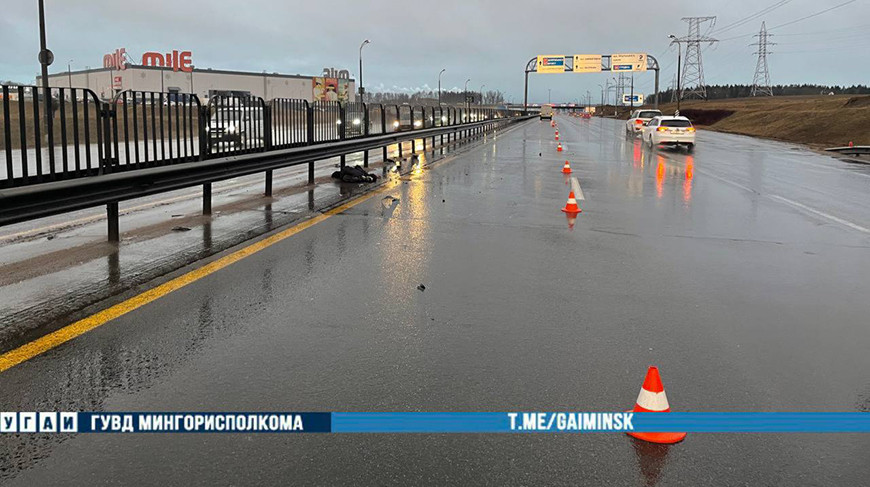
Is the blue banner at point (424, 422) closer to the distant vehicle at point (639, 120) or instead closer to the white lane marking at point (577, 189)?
the white lane marking at point (577, 189)

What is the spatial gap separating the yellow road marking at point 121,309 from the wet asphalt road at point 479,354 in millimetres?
119

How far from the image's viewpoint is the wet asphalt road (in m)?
3.13

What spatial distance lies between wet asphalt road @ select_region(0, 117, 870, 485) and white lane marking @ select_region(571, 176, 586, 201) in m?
3.65

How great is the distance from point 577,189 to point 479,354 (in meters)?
10.7

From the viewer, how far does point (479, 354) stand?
4.57 metres

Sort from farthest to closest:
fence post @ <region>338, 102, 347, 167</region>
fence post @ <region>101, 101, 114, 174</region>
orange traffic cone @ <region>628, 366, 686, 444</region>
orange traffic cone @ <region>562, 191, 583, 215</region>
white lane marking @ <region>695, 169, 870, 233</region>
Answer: fence post @ <region>338, 102, 347, 167</region> → orange traffic cone @ <region>562, 191, 583, 215</region> → white lane marking @ <region>695, 169, 870, 233</region> → fence post @ <region>101, 101, 114, 174</region> → orange traffic cone @ <region>628, 366, 686, 444</region>

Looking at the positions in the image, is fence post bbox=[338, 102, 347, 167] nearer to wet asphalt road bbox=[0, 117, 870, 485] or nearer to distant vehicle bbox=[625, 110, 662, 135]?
wet asphalt road bbox=[0, 117, 870, 485]

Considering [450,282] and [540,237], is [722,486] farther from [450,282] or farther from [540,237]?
[540,237]

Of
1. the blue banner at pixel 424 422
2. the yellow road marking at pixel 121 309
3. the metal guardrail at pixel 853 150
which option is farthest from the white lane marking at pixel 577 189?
the metal guardrail at pixel 853 150

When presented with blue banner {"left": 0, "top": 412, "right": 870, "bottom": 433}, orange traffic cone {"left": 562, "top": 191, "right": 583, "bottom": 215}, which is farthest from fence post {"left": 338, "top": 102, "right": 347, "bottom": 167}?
blue banner {"left": 0, "top": 412, "right": 870, "bottom": 433}

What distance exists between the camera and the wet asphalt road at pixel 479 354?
3.13 m

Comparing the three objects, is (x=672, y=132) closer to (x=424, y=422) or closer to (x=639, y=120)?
(x=639, y=120)


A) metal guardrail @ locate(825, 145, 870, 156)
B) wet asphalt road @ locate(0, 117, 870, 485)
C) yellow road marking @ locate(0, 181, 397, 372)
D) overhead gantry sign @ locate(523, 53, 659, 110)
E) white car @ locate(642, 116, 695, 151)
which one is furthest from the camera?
overhead gantry sign @ locate(523, 53, 659, 110)

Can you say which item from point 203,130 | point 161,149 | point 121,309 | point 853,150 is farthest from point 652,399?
point 853,150
